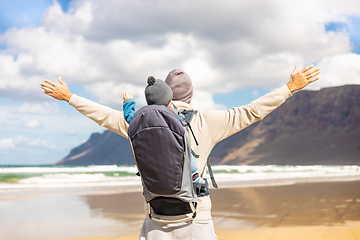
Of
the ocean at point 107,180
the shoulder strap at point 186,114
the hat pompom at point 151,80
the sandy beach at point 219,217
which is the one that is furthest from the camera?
the ocean at point 107,180

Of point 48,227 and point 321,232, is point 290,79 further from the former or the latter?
point 48,227

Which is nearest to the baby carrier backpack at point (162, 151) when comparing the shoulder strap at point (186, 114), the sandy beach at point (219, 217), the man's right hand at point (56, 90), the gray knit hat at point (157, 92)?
the gray knit hat at point (157, 92)

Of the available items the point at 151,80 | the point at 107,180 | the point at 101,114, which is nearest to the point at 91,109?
the point at 101,114

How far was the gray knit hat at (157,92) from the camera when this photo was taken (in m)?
1.79

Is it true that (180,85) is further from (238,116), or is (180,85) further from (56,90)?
(56,90)

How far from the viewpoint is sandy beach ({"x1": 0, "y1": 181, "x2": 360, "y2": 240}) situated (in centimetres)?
574

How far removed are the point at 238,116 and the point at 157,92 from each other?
536mm

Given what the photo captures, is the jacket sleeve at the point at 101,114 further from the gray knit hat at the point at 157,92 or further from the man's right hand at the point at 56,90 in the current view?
the gray knit hat at the point at 157,92

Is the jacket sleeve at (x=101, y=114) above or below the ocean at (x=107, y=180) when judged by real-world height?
above

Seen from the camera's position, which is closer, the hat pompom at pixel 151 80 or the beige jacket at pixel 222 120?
the hat pompom at pixel 151 80

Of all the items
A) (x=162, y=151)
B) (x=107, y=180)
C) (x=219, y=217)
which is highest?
(x=162, y=151)

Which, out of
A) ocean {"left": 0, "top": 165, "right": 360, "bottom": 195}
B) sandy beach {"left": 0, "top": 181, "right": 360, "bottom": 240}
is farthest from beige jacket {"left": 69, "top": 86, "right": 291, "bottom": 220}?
ocean {"left": 0, "top": 165, "right": 360, "bottom": 195}

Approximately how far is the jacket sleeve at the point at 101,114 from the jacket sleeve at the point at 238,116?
545 millimetres

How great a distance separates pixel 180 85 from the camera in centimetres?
207
